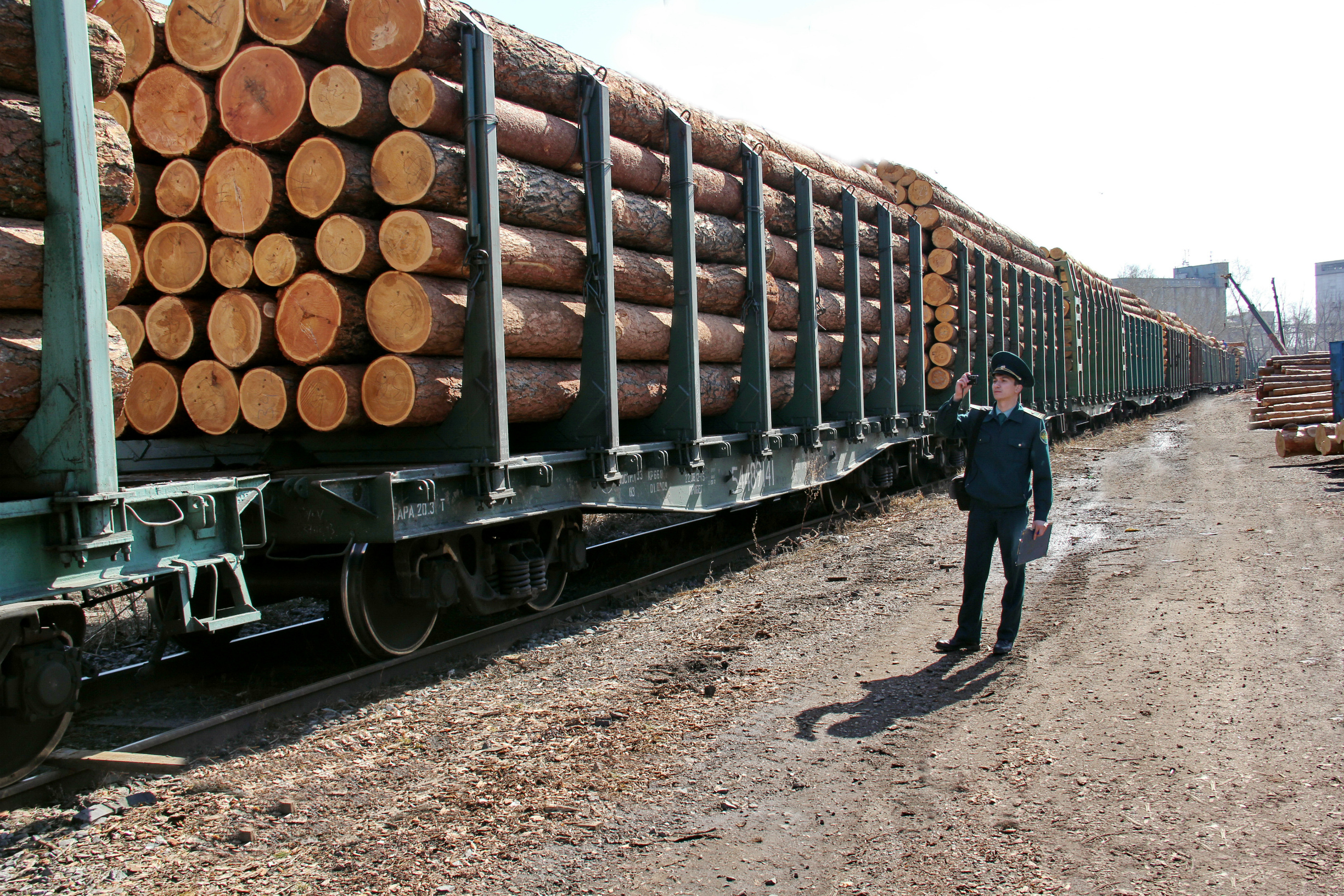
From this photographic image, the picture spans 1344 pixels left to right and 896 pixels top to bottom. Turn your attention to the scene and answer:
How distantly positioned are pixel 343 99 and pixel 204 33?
95cm

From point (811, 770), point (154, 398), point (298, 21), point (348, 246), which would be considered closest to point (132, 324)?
point (154, 398)

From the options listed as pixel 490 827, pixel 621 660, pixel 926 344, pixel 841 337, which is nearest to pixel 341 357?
pixel 621 660

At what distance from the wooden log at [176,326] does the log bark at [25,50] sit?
1764 mm

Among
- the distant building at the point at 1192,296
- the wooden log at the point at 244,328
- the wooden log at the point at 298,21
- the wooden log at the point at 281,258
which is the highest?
the distant building at the point at 1192,296

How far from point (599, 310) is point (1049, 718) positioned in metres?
3.45

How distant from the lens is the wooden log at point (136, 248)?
17.7 ft

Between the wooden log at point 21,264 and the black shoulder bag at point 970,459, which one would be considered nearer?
the wooden log at point 21,264

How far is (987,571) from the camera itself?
541 cm

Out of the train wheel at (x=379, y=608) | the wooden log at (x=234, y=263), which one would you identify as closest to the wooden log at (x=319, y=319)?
the wooden log at (x=234, y=263)

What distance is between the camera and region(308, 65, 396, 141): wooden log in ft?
16.2

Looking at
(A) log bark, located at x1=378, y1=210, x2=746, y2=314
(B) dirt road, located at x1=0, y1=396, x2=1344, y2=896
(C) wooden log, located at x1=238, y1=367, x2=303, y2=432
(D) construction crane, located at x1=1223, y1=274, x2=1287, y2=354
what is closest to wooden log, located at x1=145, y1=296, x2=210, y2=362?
(C) wooden log, located at x1=238, y1=367, x2=303, y2=432

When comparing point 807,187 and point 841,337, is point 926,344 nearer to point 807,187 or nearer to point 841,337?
point 841,337

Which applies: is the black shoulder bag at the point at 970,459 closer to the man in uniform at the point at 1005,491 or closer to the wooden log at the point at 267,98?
the man in uniform at the point at 1005,491

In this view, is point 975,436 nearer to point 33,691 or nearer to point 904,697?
point 904,697
